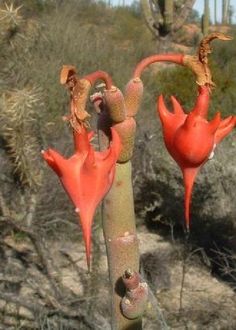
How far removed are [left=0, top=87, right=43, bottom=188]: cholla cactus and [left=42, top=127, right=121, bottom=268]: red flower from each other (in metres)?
3.73

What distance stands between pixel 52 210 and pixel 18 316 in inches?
75.7

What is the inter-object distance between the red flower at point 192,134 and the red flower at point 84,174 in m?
0.18

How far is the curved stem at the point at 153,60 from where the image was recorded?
4.49 feet

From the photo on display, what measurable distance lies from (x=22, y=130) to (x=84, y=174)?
396 centimetres

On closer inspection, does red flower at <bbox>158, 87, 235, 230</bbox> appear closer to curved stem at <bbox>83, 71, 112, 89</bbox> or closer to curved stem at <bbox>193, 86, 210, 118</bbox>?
curved stem at <bbox>193, 86, 210, 118</bbox>

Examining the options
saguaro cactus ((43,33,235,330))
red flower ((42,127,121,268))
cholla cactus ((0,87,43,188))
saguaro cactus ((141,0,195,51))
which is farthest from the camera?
saguaro cactus ((141,0,195,51))

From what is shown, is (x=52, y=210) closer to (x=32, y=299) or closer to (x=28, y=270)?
(x=28, y=270)

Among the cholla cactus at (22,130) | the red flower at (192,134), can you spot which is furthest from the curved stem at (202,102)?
the cholla cactus at (22,130)

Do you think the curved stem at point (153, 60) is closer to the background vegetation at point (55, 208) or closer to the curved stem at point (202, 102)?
the curved stem at point (202, 102)

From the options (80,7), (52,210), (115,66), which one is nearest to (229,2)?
(80,7)

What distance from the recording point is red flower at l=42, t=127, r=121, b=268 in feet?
4.06

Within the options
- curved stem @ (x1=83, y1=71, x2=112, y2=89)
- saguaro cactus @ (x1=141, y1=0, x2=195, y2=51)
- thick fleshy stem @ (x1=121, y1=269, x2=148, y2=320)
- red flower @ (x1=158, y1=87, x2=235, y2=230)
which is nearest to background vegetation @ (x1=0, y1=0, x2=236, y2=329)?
saguaro cactus @ (x1=141, y1=0, x2=195, y2=51)

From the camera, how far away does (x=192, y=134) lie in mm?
1359

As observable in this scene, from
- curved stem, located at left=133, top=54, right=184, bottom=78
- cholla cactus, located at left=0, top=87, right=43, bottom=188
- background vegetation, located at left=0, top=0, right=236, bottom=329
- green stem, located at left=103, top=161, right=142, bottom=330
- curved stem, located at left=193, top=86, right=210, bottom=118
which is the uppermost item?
curved stem, located at left=133, top=54, right=184, bottom=78
